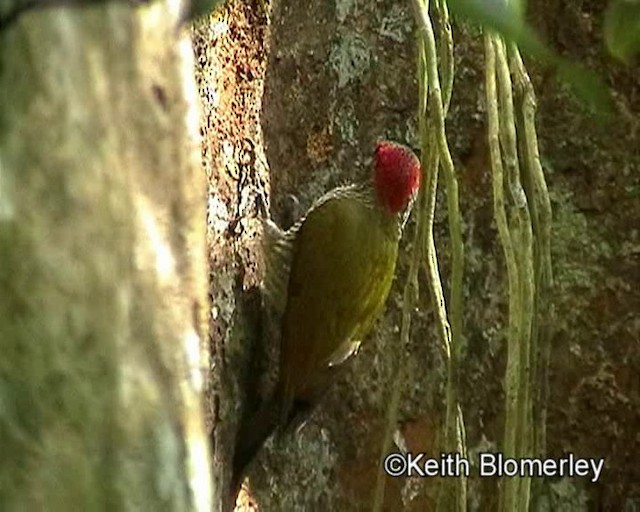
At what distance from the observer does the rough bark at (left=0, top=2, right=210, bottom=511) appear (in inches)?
15.4

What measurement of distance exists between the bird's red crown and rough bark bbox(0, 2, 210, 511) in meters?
1.15

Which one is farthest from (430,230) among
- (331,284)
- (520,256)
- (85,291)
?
(85,291)

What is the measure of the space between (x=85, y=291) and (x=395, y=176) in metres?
1.21

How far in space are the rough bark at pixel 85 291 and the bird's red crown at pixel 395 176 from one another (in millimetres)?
1146

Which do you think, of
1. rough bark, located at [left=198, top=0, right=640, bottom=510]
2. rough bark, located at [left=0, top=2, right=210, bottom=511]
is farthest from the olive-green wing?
rough bark, located at [left=0, top=2, right=210, bottom=511]

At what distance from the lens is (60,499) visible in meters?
0.38

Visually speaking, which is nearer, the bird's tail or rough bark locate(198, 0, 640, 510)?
the bird's tail

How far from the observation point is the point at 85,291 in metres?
0.40

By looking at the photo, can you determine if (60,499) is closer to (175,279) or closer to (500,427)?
(175,279)

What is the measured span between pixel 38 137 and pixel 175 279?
70 millimetres

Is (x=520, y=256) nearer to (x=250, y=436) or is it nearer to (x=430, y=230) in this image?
(x=430, y=230)

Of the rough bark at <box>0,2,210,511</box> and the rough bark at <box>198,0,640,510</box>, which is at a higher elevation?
the rough bark at <box>198,0,640,510</box>

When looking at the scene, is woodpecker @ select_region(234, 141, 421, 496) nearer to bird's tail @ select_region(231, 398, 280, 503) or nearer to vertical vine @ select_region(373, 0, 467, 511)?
bird's tail @ select_region(231, 398, 280, 503)

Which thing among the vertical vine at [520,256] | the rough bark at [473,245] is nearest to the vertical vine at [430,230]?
the vertical vine at [520,256]
